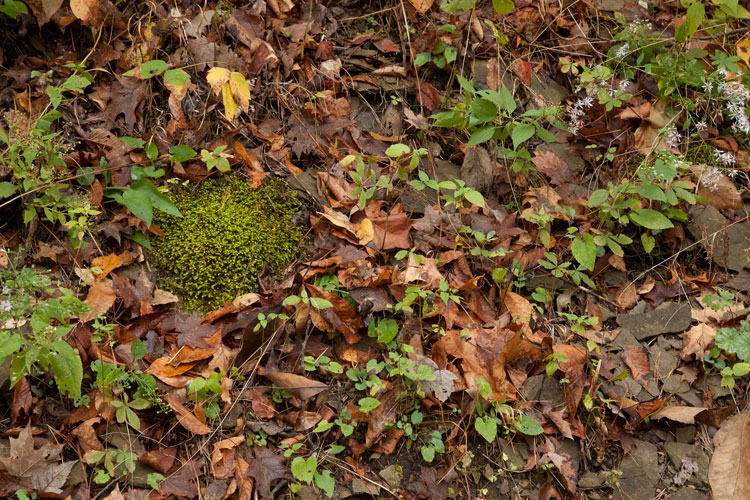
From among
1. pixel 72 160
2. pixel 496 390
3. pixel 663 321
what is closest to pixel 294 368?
pixel 496 390

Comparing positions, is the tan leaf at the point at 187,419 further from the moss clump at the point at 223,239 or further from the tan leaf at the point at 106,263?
the tan leaf at the point at 106,263

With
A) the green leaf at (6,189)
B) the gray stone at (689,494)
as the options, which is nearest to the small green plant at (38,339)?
the green leaf at (6,189)

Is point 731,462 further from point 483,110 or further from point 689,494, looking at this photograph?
point 483,110

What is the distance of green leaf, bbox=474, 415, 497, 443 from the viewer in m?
2.70

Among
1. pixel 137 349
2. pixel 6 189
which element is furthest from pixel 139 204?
pixel 137 349

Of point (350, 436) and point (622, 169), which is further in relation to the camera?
point (622, 169)

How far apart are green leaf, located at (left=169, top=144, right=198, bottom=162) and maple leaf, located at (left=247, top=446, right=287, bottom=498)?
1659mm

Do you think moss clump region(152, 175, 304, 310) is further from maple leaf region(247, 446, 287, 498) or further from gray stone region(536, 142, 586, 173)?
gray stone region(536, 142, 586, 173)

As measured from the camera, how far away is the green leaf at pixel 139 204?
3010mm

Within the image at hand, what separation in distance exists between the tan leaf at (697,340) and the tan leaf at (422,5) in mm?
2729

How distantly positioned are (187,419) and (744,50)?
4.49 meters

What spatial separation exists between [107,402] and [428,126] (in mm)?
2456

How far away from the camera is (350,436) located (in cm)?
280

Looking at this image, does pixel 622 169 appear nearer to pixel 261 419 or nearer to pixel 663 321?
pixel 663 321
